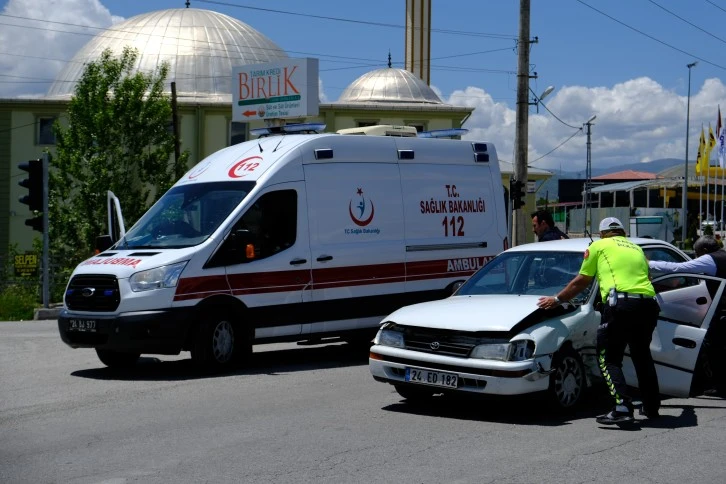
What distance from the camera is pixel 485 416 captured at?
9.02m

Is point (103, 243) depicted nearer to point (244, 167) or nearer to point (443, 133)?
point (244, 167)

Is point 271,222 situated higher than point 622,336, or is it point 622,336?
point 271,222

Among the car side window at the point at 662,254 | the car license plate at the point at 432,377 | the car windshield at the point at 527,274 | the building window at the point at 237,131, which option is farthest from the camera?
the building window at the point at 237,131

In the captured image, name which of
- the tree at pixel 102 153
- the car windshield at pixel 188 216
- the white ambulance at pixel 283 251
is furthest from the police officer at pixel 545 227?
the tree at pixel 102 153

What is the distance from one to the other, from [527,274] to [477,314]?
1312mm

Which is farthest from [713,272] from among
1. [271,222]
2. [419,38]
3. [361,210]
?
[419,38]

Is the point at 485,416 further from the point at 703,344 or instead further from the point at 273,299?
the point at 273,299

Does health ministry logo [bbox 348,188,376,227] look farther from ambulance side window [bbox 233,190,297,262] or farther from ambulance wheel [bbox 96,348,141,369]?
ambulance wheel [bbox 96,348,141,369]

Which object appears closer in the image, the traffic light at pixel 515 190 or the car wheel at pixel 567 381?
the car wheel at pixel 567 381

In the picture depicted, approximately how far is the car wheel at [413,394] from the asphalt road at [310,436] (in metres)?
0.15

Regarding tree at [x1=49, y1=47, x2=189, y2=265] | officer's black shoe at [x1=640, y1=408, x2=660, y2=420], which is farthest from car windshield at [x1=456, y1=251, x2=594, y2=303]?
tree at [x1=49, y1=47, x2=189, y2=265]

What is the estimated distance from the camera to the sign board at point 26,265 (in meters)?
26.9

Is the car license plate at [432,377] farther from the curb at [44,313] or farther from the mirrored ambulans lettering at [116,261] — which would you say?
the curb at [44,313]

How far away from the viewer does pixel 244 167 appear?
12.5 meters
